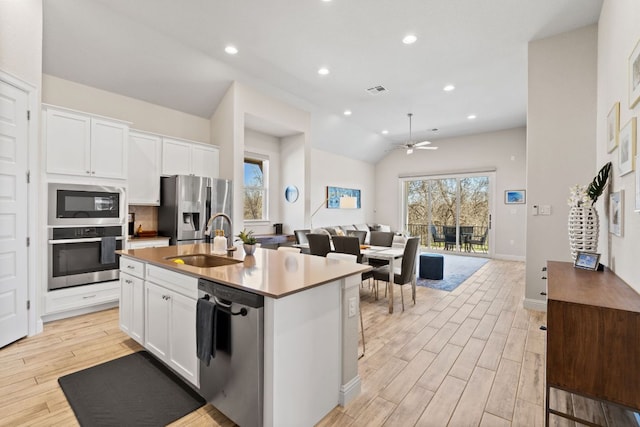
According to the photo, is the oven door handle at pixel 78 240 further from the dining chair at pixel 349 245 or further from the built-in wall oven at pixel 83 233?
the dining chair at pixel 349 245

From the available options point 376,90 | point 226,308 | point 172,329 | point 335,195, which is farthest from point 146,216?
point 335,195

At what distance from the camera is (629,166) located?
202 centimetres

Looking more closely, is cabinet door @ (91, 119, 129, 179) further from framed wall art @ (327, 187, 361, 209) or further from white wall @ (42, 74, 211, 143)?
framed wall art @ (327, 187, 361, 209)

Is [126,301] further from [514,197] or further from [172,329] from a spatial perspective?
[514,197]

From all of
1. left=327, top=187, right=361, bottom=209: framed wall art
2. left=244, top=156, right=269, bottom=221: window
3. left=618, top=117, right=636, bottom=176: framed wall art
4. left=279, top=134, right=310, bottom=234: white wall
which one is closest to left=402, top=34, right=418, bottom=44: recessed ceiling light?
left=618, top=117, right=636, bottom=176: framed wall art

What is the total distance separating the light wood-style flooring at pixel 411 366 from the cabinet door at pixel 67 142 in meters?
1.78

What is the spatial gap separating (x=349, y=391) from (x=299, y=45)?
161 inches

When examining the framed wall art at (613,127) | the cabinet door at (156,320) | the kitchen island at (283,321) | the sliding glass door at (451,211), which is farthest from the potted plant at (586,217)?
the sliding glass door at (451,211)

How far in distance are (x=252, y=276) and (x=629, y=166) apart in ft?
8.63

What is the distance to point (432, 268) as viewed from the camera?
5.59 meters

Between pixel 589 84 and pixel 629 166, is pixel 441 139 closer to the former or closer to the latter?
pixel 589 84

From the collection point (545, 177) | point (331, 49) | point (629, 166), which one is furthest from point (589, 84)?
point (331, 49)

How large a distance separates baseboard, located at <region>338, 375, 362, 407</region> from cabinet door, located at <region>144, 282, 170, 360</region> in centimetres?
131

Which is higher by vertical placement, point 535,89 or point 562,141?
point 535,89
